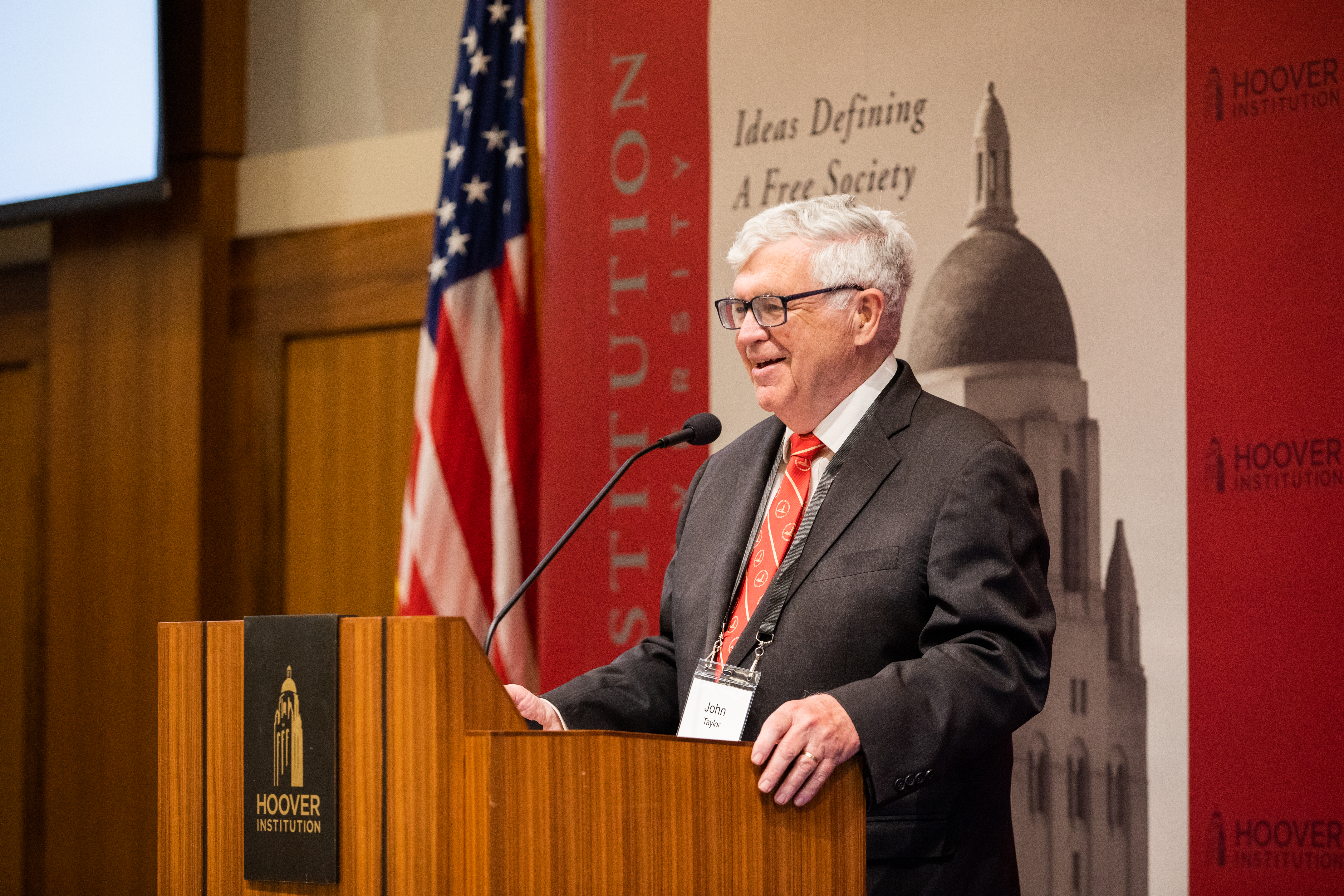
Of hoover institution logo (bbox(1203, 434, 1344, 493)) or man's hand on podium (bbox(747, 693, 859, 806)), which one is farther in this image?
hoover institution logo (bbox(1203, 434, 1344, 493))

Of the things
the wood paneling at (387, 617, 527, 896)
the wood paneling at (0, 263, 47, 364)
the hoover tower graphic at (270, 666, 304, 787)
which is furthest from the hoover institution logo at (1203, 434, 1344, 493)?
the wood paneling at (0, 263, 47, 364)

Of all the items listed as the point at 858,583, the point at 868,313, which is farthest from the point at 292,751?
the point at 868,313

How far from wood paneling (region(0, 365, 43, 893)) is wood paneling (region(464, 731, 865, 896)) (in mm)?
4257

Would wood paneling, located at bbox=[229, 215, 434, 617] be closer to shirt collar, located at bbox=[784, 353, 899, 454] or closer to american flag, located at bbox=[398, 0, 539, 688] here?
american flag, located at bbox=[398, 0, 539, 688]

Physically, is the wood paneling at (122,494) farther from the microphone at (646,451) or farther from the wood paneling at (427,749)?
the wood paneling at (427,749)

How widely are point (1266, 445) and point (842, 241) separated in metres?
1.18

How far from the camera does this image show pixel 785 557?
6.72 feet

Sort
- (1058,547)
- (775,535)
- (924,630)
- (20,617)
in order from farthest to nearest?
(20,617), (1058,547), (775,535), (924,630)

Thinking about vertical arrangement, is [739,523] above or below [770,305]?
below

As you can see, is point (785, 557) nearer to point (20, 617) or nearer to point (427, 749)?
point (427, 749)

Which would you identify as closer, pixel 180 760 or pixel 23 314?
pixel 180 760

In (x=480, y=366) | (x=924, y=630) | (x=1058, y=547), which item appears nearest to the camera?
(x=924, y=630)

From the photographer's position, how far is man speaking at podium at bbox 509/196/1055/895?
1697 millimetres

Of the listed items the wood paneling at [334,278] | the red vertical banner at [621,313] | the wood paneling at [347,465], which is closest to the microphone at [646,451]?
the red vertical banner at [621,313]
